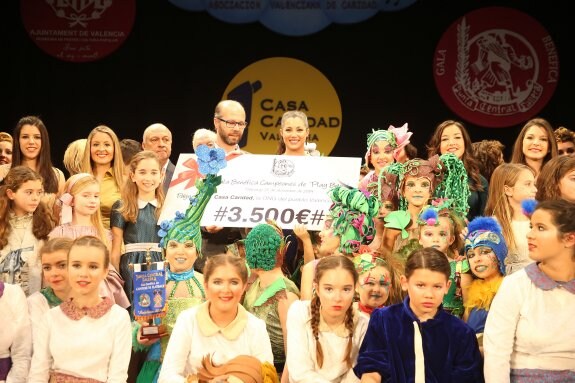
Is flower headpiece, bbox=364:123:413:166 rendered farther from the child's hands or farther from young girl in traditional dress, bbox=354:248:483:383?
the child's hands

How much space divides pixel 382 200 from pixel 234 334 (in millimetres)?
1529

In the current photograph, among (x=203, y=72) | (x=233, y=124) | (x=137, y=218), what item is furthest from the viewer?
(x=203, y=72)

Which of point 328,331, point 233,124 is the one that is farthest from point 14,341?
point 233,124

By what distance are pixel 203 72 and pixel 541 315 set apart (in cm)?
616

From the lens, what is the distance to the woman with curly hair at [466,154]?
609 centimetres

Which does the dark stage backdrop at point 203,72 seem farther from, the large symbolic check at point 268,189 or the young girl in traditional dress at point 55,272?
the young girl in traditional dress at point 55,272

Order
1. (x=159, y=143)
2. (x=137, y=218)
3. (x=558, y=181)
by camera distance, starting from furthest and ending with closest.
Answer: (x=159, y=143), (x=137, y=218), (x=558, y=181)

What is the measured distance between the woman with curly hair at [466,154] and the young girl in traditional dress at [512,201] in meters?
0.39

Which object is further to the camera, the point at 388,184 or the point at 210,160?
the point at 388,184

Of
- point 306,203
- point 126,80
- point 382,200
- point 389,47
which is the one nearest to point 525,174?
point 382,200

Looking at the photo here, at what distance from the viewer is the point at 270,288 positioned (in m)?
5.14

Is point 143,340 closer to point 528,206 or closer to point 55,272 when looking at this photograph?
point 55,272

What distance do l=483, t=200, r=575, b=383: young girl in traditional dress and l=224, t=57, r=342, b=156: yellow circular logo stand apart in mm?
5279

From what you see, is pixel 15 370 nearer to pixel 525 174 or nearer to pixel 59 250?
pixel 59 250
